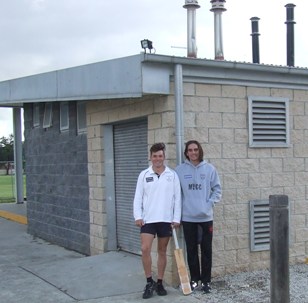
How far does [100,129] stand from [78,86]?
1246 mm

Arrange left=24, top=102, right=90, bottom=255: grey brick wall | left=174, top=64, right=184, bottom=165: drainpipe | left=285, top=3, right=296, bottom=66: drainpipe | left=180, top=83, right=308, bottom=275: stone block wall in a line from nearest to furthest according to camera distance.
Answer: left=174, top=64, right=184, bottom=165: drainpipe < left=180, top=83, right=308, bottom=275: stone block wall < left=24, top=102, right=90, bottom=255: grey brick wall < left=285, top=3, right=296, bottom=66: drainpipe

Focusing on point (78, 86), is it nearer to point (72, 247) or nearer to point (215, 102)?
point (215, 102)

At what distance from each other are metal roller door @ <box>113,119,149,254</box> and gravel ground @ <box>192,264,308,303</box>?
1646 millimetres

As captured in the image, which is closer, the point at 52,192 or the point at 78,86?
the point at 78,86

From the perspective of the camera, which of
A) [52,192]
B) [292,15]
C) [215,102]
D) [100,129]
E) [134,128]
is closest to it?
[215,102]

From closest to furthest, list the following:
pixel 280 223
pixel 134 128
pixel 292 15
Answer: pixel 280 223 < pixel 134 128 < pixel 292 15

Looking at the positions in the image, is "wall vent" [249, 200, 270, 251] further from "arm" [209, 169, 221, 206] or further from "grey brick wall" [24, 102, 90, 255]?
"grey brick wall" [24, 102, 90, 255]

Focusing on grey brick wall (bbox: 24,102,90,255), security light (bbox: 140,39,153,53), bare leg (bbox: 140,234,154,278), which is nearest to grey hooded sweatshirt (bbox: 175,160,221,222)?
bare leg (bbox: 140,234,154,278)

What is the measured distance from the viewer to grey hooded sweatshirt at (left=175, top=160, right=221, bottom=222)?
6438 millimetres

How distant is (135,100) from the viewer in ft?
24.8

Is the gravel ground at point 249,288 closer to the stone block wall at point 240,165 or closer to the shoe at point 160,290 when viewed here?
the stone block wall at point 240,165

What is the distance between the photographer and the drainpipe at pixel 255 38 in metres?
10.2

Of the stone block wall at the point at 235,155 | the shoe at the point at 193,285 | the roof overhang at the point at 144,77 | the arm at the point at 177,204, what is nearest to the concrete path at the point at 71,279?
the shoe at the point at 193,285

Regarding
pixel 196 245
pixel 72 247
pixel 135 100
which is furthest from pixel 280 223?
pixel 72 247
